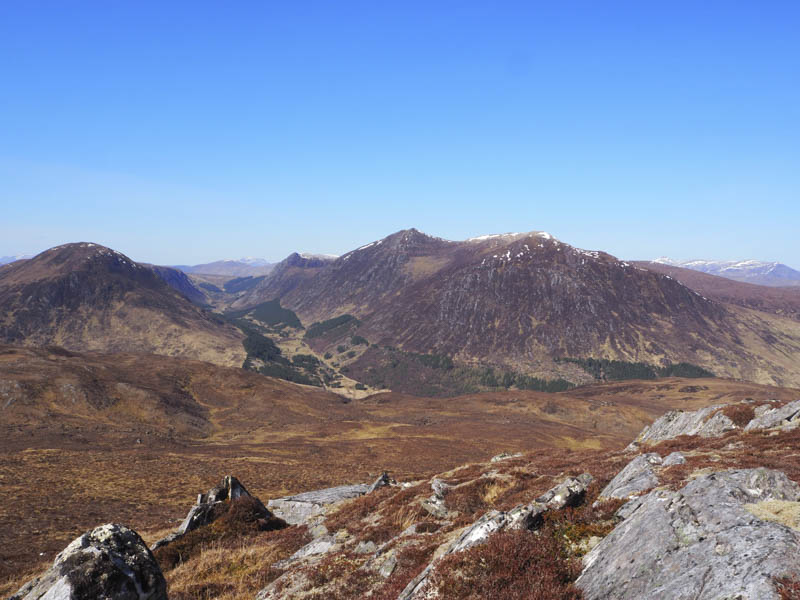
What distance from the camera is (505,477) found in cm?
2603

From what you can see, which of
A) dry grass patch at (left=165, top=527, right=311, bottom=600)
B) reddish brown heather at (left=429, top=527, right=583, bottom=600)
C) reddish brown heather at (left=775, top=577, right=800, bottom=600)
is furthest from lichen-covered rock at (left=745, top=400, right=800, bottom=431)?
dry grass patch at (left=165, top=527, right=311, bottom=600)

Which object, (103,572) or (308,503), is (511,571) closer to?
(103,572)

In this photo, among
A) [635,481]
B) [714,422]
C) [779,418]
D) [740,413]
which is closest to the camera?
[635,481]

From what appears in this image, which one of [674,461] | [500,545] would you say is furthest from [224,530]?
[674,461]

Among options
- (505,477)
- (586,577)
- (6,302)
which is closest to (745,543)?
(586,577)

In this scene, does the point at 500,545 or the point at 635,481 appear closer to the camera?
the point at 500,545

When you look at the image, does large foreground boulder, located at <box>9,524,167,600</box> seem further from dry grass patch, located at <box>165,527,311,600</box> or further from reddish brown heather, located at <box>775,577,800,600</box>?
reddish brown heather, located at <box>775,577,800,600</box>

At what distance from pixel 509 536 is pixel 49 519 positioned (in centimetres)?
3846

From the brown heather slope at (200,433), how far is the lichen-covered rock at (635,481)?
2705cm

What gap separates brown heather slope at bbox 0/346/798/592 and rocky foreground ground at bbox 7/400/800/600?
12472 mm

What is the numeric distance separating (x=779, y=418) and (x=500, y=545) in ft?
111

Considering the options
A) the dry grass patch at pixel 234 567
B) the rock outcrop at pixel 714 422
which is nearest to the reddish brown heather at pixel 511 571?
the dry grass patch at pixel 234 567

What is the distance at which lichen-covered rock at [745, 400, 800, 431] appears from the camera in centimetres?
2966

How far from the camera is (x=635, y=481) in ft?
55.9
